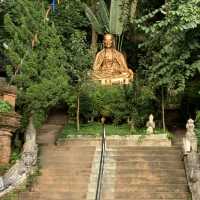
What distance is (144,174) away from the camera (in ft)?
52.6

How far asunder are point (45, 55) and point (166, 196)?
6.27 m

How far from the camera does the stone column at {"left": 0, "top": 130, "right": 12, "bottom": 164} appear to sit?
52.5ft

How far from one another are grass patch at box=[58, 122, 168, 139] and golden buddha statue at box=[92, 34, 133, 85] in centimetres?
330

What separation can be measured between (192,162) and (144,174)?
1.35 metres

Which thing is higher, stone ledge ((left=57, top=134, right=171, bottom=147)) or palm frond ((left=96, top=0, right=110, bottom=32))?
palm frond ((left=96, top=0, right=110, bottom=32))

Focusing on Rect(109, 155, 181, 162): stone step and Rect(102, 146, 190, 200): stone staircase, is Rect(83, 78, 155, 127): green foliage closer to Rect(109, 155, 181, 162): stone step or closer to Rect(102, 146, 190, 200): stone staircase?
Rect(102, 146, 190, 200): stone staircase

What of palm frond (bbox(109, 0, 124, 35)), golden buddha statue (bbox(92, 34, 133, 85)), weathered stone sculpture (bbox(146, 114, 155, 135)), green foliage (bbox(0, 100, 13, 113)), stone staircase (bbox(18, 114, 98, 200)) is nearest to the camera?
stone staircase (bbox(18, 114, 98, 200))

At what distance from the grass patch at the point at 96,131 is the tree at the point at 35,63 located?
2.65 m

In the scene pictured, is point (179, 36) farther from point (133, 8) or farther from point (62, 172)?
point (133, 8)

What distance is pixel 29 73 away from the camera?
1786 centimetres

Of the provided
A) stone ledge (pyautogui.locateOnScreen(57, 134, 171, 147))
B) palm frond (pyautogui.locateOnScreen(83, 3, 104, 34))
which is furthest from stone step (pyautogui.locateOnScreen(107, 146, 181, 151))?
palm frond (pyautogui.locateOnScreen(83, 3, 104, 34))

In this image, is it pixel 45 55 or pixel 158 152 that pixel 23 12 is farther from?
pixel 158 152

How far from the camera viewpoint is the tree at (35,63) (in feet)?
57.7

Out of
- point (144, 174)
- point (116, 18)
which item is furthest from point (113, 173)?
point (116, 18)
